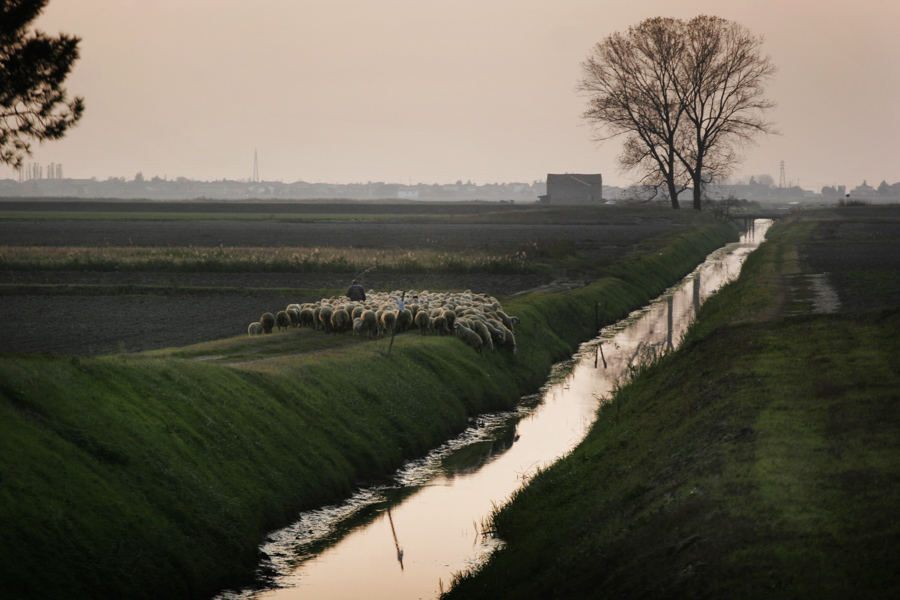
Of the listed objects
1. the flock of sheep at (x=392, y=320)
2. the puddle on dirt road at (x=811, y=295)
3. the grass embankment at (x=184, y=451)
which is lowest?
the grass embankment at (x=184, y=451)

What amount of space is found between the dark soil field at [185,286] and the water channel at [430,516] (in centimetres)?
961

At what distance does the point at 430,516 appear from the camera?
16.9 m

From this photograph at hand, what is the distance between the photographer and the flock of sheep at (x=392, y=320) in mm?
26859

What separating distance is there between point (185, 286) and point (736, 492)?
1390 inches

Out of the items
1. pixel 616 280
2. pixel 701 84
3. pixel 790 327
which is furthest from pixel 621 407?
pixel 701 84

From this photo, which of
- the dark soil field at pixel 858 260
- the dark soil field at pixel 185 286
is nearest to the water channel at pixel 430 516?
the dark soil field at pixel 858 260

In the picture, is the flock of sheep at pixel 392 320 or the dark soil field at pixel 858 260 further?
the dark soil field at pixel 858 260

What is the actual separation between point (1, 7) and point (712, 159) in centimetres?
8831

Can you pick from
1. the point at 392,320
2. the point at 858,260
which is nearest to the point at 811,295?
the point at 392,320

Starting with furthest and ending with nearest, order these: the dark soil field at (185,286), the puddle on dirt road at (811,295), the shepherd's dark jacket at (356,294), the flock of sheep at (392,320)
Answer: the shepherd's dark jacket at (356,294) < the dark soil field at (185,286) < the puddle on dirt road at (811,295) < the flock of sheep at (392,320)

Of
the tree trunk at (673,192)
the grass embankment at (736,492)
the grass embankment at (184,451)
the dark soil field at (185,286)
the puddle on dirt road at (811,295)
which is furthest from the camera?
the tree trunk at (673,192)

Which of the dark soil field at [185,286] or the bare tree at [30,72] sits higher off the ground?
the bare tree at [30,72]

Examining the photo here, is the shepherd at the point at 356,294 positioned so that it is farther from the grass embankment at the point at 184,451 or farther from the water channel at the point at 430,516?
the water channel at the point at 430,516

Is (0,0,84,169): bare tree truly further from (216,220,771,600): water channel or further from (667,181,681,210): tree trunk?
(667,181,681,210): tree trunk
